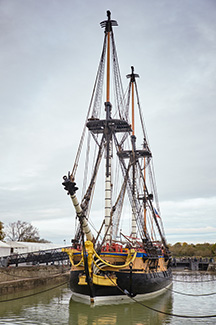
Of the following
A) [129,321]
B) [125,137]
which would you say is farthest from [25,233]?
[129,321]

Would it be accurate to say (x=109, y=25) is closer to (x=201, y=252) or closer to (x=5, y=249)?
(x=5, y=249)

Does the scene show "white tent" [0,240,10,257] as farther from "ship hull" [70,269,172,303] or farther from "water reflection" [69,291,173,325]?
"water reflection" [69,291,173,325]

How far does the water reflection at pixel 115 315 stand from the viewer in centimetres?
1802

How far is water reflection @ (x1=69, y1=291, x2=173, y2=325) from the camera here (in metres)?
18.0

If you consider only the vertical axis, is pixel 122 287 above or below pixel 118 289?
above

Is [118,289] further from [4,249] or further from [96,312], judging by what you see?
[4,249]

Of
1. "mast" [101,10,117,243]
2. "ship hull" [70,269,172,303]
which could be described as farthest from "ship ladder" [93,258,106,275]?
"mast" [101,10,117,243]

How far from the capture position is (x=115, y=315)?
63.2 feet

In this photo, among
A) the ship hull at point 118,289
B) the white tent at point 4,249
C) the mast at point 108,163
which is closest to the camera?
the ship hull at point 118,289

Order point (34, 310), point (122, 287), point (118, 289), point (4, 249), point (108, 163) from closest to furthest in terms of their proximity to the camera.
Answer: point (34, 310) → point (118, 289) → point (122, 287) → point (108, 163) → point (4, 249)

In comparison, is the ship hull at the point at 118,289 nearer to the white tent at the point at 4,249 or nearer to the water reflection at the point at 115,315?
the water reflection at the point at 115,315

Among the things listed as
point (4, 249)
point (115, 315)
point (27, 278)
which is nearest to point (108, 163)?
point (115, 315)

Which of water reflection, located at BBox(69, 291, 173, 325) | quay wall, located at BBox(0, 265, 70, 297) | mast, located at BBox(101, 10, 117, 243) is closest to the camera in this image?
water reflection, located at BBox(69, 291, 173, 325)

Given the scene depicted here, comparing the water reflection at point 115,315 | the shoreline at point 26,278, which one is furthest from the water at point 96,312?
the shoreline at point 26,278
